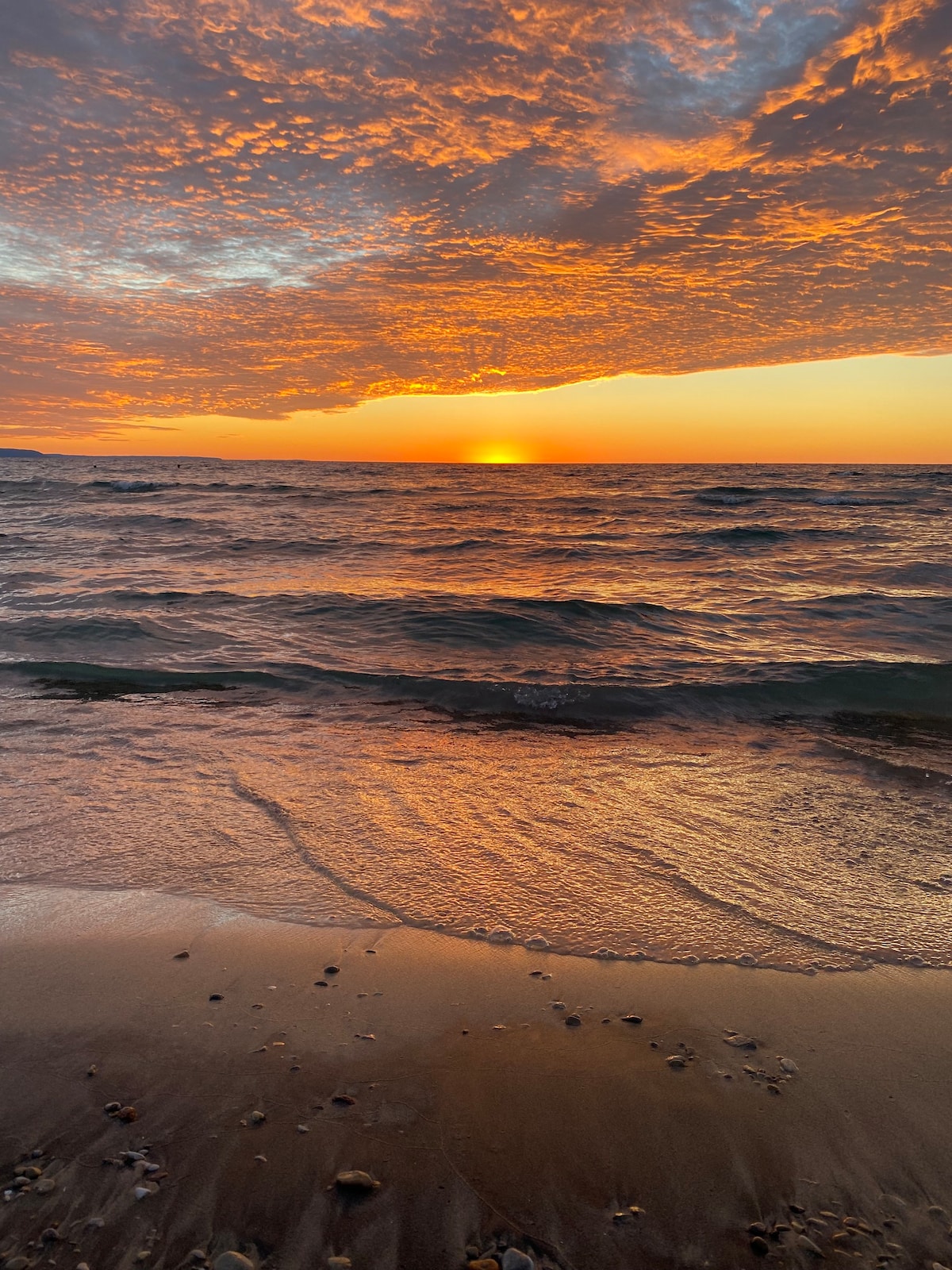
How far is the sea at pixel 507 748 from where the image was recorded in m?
4.41

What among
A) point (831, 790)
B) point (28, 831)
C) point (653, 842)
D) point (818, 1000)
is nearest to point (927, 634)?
point (831, 790)

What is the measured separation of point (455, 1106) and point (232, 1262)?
2.92 feet

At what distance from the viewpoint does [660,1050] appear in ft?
10.4

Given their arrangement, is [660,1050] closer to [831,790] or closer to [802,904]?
[802,904]

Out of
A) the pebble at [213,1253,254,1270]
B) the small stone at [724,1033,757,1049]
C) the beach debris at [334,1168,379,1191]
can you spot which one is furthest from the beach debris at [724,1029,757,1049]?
the pebble at [213,1253,254,1270]

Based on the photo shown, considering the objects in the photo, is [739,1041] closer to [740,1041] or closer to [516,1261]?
[740,1041]

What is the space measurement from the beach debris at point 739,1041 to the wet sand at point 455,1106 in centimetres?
1

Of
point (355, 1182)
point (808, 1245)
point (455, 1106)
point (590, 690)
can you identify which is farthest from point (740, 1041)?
point (590, 690)

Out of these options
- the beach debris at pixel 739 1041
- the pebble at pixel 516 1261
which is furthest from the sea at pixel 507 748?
the pebble at pixel 516 1261

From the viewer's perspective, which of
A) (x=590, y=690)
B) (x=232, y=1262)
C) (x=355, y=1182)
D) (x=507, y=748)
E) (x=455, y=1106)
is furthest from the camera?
(x=590, y=690)

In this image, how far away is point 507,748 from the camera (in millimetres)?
7719

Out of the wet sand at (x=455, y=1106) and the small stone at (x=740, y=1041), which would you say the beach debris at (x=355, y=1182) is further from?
the small stone at (x=740, y=1041)

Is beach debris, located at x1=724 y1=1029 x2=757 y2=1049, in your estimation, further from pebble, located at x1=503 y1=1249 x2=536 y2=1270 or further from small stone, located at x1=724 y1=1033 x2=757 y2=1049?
pebble, located at x1=503 y1=1249 x2=536 y2=1270

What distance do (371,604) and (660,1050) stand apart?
12478mm
